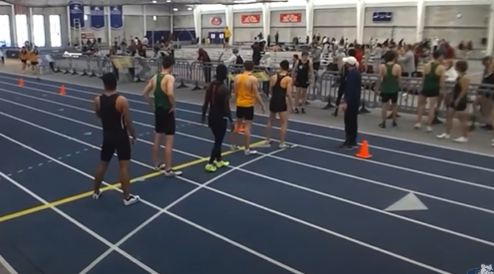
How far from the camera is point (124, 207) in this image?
663cm

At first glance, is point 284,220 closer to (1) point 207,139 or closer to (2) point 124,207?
(2) point 124,207

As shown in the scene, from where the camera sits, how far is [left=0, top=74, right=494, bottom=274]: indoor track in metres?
5.15

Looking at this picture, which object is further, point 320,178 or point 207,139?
point 207,139

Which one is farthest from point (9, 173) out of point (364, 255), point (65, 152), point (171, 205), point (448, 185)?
point (448, 185)

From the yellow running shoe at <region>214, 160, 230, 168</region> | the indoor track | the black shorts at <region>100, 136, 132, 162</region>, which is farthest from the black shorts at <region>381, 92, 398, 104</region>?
the black shorts at <region>100, 136, 132, 162</region>

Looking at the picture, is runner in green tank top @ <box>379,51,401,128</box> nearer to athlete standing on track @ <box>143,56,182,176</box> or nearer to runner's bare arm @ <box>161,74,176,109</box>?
athlete standing on track @ <box>143,56,182,176</box>

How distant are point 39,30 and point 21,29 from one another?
5.20ft

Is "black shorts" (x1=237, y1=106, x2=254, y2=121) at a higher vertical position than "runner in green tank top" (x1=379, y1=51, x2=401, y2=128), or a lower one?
lower

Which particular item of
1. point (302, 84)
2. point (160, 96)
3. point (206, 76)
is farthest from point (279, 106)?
point (206, 76)

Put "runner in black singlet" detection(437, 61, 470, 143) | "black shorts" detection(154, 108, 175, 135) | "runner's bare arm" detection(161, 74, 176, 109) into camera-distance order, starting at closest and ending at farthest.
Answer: "runner's bare arm" detection(161, 74, 176, 109) < "black shorts" detection(154, 108, 175, 135) < "runner in black singlet" detection(437, 61, 470, 143)

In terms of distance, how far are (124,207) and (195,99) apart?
10.0 m

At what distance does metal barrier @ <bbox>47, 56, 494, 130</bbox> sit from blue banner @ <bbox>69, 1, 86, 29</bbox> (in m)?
7.83

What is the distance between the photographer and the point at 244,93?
28.8 ft

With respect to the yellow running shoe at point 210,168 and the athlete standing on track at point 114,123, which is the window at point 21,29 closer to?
the yellow running shoe at point 210,168
